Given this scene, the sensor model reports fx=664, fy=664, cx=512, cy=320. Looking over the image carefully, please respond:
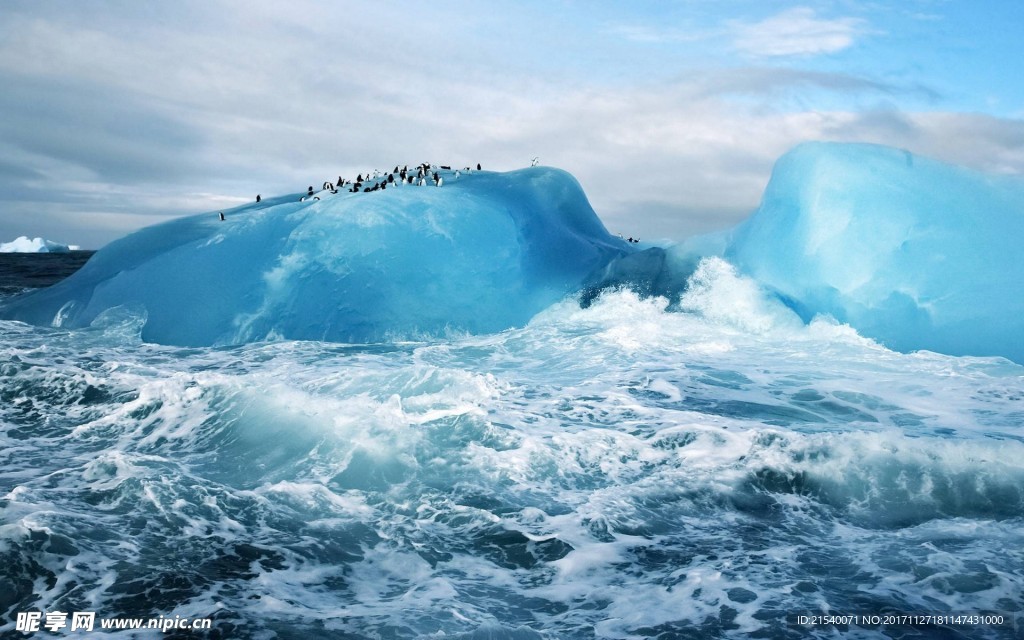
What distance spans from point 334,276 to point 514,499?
31.0 ft

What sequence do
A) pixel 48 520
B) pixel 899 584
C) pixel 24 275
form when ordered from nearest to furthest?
pixel 899 584, pixel 48 520, pixel 24 275

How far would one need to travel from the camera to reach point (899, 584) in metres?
4.66

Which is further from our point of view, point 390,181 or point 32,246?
point 32,246

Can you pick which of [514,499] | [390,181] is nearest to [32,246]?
[390,181]

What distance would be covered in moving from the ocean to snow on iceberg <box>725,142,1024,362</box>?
5.23ft

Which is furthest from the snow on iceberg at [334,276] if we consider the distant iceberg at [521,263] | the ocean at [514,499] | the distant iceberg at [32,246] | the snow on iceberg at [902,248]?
the distant iceberg at [32,246]

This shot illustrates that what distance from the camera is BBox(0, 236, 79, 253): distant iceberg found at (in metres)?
53.9

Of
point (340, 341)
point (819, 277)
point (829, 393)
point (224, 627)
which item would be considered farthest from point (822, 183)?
point (224, 627)

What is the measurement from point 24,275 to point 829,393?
3482 centimetres

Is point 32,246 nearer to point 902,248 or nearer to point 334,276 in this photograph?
point 334,276

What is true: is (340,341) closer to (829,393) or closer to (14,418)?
(14,418)

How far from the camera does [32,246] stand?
54031 millimetres

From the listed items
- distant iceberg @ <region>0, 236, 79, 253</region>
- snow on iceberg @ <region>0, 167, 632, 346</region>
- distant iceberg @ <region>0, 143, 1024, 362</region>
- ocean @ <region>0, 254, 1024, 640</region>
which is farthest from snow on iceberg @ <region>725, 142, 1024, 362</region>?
distant iceberg @ <region>0, 236, 79, 253</region>

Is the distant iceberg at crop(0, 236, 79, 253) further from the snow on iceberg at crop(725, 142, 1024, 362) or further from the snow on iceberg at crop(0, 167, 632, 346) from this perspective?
the snow on iceberg at crop(725, 142, 1024, 362)
